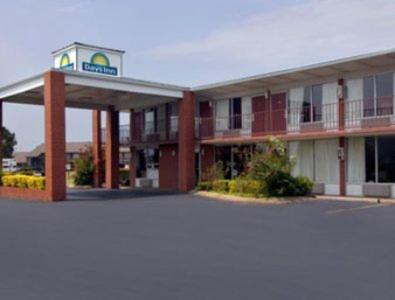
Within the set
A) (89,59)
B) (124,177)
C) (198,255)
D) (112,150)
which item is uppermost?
(89,59)

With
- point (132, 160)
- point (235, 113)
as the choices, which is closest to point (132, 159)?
point (132, 160)

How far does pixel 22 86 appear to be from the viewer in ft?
79.5

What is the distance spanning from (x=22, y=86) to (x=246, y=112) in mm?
11074

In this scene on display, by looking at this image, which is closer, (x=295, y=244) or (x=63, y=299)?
(x=63, y=299)

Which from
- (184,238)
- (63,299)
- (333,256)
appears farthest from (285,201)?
(63,299)

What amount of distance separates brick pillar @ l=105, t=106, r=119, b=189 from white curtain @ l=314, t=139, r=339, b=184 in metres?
Result: 13.1

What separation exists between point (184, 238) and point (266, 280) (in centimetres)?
400

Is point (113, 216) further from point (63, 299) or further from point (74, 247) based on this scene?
point (63, 299)

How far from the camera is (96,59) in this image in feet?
104

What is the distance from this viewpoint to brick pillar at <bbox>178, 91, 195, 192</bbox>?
27.1 meters

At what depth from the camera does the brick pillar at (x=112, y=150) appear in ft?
104

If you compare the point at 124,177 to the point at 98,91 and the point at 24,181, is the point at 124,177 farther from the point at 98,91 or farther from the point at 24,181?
the point at 24,181

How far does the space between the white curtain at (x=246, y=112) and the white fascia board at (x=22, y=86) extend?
1023 cm

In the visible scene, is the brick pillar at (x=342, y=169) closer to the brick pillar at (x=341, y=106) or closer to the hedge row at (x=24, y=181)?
the brick pillar at (x=341, y=106)
